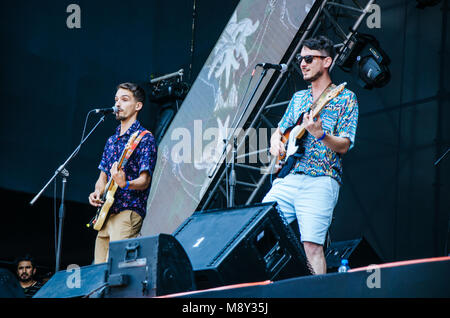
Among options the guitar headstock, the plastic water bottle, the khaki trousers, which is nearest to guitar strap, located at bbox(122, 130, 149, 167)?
the khaki trousers

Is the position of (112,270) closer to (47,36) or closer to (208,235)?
(208,235)

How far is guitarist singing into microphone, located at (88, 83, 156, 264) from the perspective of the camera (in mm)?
4562

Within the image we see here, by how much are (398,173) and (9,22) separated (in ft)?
16.0

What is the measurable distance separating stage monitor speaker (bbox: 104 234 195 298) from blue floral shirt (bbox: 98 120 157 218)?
52.9 inches

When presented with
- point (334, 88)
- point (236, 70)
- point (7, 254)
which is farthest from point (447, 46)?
point (7, 254)

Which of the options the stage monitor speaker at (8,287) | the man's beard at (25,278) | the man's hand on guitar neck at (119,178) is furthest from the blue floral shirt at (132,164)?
the man's beard at (25,278)

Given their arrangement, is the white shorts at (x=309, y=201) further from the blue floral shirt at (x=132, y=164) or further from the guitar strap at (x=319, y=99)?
the blue floral shirt at (x=132, y=164)

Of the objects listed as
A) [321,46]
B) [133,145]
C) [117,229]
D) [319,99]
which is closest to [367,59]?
[321,46]

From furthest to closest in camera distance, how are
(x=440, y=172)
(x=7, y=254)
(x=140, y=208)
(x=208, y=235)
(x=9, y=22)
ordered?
(x=7, y=254) < (x=9, y=22) < (x=440, y=172) < (x=140, y=208) < (x=208, y=235)

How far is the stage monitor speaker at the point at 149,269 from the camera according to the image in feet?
10.0

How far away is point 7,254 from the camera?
8828mm

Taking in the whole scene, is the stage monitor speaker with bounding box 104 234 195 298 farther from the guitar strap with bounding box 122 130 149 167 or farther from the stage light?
the stage light

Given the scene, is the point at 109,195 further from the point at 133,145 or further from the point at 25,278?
the point at 25,278

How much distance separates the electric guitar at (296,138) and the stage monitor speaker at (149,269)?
117cm
